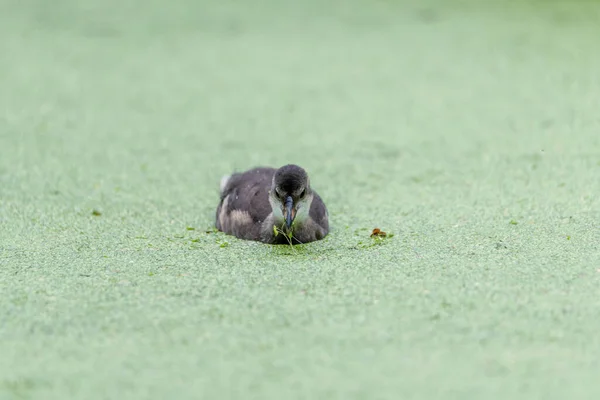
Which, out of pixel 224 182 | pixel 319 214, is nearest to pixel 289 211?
pixel 319 214

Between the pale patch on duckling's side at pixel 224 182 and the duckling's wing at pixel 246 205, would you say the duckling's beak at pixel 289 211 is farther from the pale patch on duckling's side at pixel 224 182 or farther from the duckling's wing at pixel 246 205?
the pale patch on duckling's side at pixel 224 182

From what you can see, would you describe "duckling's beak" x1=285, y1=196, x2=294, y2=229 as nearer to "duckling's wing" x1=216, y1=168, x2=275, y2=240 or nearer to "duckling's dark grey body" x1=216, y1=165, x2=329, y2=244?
"duckling's dark grey body" x1=216, y1=165, x2=329, y2=244

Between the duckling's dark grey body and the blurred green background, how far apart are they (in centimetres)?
7

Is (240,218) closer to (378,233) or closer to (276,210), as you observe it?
(276,210)

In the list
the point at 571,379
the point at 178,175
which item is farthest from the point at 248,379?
the point at 178,175

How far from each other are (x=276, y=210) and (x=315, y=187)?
679 millimetres

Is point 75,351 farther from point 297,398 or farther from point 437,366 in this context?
point 437,366

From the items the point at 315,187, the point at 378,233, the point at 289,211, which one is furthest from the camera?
the point at 315,187

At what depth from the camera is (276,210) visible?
3.21 m

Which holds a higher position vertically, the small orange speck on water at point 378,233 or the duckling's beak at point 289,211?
the duckling's beak at point 289,211

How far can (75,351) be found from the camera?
2.25 meters

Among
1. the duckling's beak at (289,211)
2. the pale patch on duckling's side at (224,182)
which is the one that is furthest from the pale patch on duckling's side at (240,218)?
the pale patch on duckling's side at (224,182)

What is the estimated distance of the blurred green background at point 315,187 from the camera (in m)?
2.19

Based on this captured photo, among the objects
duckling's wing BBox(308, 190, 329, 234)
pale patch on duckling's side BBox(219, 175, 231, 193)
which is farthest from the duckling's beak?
pale patch on duckling's side BBox(219, 175, 231, 193)
